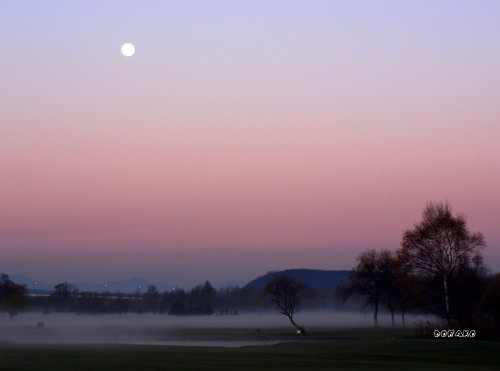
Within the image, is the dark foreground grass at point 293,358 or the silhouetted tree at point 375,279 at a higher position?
the silhouetted tree at point 375,279

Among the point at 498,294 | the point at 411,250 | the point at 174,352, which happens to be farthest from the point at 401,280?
the point at 174,352

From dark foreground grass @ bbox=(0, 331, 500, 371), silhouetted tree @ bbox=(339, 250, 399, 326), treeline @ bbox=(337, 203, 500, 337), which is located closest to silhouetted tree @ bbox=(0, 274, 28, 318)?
silhouetted tree @ bbox=(339, 250, 399, 326)

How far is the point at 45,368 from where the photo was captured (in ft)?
132

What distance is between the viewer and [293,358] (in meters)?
52.3

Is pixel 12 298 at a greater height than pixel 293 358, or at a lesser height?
greater

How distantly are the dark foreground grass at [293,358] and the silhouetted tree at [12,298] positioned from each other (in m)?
105

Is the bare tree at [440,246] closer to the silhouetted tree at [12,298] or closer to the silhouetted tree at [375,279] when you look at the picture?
the silhouetted tree at [375,279]

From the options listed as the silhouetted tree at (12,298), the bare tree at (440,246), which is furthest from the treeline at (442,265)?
the silhouetted tree at (12,298)

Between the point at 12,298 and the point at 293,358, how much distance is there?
117 m

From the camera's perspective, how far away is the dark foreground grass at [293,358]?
43.2 metres

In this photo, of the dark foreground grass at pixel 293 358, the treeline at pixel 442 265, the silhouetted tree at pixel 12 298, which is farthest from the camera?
the silhouetted tree at pixel 12 298

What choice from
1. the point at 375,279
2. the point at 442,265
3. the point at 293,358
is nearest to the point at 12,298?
the point at 375,279

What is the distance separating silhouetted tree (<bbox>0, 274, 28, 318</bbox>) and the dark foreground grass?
10505 cm

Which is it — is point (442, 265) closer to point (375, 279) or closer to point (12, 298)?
point (375, 279)
